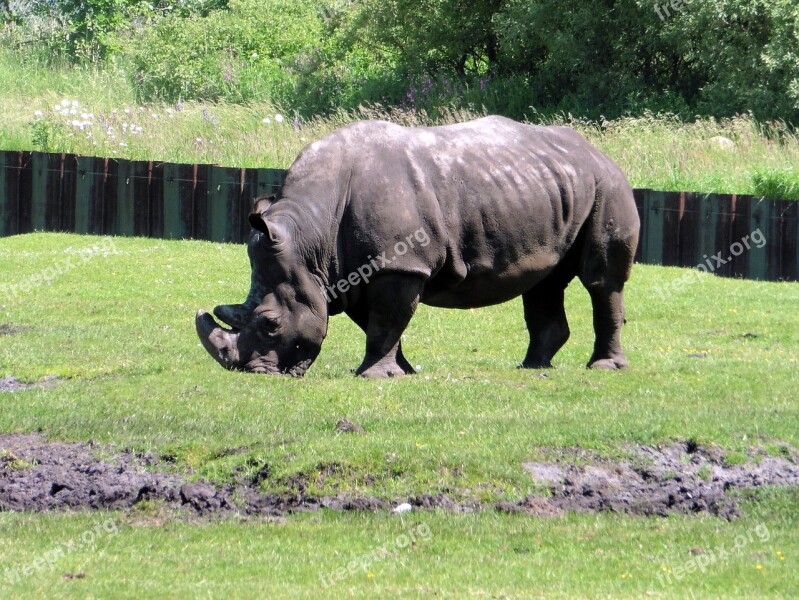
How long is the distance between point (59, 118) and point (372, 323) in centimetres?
1979

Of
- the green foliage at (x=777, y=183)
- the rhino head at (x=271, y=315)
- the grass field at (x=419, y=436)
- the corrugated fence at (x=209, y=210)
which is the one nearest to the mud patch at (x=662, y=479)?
the grass field at (x=419, y=436)

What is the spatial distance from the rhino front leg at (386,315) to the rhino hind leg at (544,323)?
180 cm

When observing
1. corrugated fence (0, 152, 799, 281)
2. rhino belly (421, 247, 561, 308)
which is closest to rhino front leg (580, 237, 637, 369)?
rhino belly (421, 247, 561, 308)

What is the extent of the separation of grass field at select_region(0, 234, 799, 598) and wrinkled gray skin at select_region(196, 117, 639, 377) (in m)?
0.47

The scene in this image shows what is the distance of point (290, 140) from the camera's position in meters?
28.5

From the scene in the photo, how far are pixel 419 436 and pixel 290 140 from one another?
19436 mm

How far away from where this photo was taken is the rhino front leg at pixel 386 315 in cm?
1177

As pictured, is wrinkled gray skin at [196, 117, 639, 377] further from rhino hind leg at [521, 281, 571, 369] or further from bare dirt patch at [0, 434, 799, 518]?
bare dirt patch at [0, 434, 799, 518]

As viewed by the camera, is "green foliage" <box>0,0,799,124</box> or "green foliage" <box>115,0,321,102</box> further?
"green foliage" <box>115,0,321,102</box>

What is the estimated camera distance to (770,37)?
31.6 meters

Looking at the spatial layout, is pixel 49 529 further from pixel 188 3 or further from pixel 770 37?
pixel 188 3

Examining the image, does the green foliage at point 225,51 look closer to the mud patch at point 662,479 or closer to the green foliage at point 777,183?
the green foliage at point 777,183

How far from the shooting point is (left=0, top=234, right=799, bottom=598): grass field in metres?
7.17

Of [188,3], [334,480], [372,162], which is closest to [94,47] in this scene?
[188,3]
